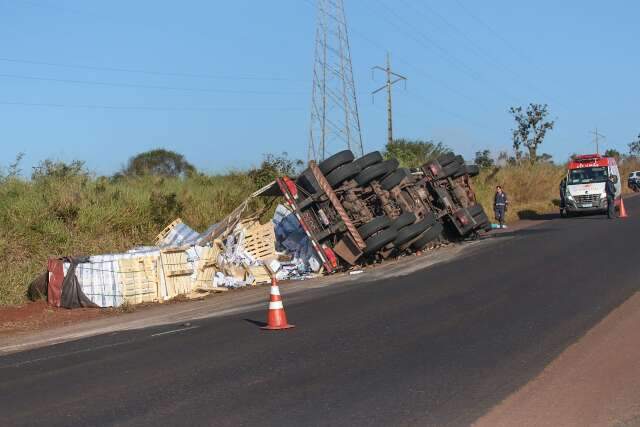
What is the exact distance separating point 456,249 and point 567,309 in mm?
11442

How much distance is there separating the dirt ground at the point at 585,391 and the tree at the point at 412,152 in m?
30.2

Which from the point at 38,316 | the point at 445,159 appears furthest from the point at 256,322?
the point at 445,159

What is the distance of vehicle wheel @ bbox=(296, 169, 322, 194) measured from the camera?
2000 centimetres

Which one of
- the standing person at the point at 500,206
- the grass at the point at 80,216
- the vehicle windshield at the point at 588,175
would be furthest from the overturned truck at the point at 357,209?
the vehicle windshield at the point at 588,175

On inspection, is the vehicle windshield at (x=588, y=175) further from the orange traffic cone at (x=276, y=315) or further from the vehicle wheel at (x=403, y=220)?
the orange traffic cone at (x=276, y=315)

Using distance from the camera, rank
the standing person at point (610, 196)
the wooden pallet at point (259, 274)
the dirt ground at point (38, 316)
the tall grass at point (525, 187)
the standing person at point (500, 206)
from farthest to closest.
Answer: the tall grass at point (525, 187)
the standing person at point (500, 206)
the standing person at point (610, 196)
the wooden pallet at point (259, 274)
the dirt ground at point (38, 316)

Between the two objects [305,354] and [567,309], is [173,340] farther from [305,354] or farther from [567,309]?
[567,309]

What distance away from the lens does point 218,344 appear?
987 centimetres

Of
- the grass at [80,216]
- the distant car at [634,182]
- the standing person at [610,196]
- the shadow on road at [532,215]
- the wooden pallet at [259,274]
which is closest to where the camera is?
the grass at [80,216]

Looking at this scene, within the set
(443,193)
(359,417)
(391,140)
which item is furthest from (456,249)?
(391,140)

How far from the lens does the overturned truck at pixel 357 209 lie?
19.6 metres

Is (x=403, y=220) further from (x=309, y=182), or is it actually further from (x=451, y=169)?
(x=451, y=169)

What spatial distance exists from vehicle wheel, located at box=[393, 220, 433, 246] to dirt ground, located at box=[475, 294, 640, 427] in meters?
10.9

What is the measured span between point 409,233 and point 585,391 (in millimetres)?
13345
